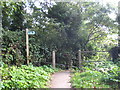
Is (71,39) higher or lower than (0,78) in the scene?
higher

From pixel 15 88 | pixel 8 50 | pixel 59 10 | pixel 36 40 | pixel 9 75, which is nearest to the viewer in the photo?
pixel 15 88

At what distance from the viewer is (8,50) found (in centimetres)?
391

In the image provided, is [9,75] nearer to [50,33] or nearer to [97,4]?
[50,33]

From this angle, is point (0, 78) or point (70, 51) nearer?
point (0, 78)

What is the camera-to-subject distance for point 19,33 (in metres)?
4.36

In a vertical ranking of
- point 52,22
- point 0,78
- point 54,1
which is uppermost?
point 54,1

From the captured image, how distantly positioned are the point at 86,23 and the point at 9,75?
13.3ft

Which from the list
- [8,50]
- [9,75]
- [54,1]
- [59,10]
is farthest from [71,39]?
[9,75]

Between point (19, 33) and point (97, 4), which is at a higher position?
point (97, 4)

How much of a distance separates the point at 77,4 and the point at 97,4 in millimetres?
915

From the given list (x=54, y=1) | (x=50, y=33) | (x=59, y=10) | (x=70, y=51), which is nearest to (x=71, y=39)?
(x=70, y=51)

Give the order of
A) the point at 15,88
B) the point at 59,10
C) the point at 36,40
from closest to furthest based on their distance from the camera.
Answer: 1. the point at 15,88
2. the point at 36,40
3. the point at 59,10

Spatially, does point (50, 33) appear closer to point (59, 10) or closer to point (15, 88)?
point (59, 10)

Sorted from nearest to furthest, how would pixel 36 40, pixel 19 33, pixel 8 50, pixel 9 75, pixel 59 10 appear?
pixel 9 75
pixel 8 50
pixel 19 33
pixel 36 40
pixel 59 10
